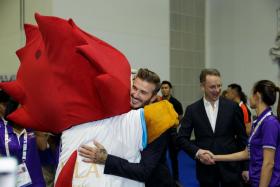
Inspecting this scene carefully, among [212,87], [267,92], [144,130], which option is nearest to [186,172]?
[212,87]

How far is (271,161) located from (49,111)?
1421 millimetres

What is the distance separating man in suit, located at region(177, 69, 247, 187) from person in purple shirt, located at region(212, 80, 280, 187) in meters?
0.36

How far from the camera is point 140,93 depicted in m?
1.90

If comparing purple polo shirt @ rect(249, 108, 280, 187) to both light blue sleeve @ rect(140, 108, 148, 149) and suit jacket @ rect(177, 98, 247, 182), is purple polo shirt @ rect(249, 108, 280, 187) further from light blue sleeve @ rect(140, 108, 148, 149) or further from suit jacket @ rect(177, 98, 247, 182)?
light blue sleeve @ rect(140, 108, 148, 149)

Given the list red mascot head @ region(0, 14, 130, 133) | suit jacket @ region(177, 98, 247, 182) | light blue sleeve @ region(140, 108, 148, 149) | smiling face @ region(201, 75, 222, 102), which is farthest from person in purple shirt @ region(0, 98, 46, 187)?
smiling face @ region(201, 75, 222, 102)

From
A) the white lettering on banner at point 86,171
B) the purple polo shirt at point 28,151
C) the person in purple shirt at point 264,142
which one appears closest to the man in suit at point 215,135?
the person in purple shirt at point 264,142

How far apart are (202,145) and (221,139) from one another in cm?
16

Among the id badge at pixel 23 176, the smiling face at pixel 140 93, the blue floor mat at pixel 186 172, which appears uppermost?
the smiling face at pixel 140 93

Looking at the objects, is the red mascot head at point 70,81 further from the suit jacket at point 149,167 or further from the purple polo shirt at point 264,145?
the purple polo shirt at point 264,145

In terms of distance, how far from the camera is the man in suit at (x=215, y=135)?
2977 millimetres

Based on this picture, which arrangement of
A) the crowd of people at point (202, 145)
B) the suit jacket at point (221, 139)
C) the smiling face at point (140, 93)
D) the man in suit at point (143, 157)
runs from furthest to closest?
the suit jacket at point (221, 139) → the smiling face at point (140, 93) → the crowd of people at point (202, 145) → the man in suit at point (143, 157)

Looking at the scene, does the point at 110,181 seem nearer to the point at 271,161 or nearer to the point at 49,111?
the point at 49,111

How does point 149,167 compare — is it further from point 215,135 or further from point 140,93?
point 215,135

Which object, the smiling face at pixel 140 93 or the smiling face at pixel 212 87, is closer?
the smiling face at pixel 140 93
